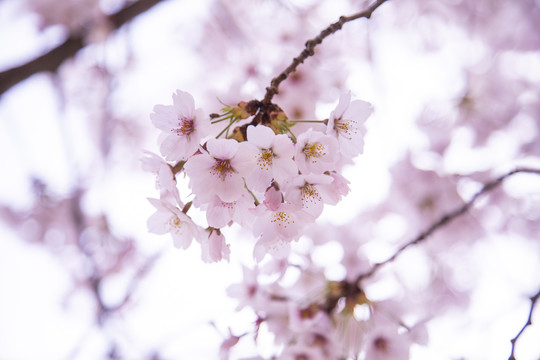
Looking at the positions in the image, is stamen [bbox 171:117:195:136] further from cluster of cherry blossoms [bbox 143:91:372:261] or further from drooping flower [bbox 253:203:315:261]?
drooping flower [bbox 253:203:315:261]

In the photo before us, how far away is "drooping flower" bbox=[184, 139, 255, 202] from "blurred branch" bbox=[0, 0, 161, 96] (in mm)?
1727

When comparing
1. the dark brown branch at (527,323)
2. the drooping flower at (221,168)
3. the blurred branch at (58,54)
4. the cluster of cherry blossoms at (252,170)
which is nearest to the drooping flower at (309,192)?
the cluster of cherry blossoms at (252,170)

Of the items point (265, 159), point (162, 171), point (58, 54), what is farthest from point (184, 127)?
point (58, 54)

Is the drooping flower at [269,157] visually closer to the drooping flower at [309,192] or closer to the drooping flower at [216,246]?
the drooping flower at [309,192]

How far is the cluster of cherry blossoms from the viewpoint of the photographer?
95cm

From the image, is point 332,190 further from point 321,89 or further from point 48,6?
point 48,6

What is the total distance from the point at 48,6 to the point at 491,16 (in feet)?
13.5

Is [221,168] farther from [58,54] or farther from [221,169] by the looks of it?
[58,54]

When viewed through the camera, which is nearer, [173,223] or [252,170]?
[252,170]

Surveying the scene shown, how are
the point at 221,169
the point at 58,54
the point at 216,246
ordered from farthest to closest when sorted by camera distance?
the point at 58,54
the point at 216,246
the point at 221,169

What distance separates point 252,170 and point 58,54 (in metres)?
1.91

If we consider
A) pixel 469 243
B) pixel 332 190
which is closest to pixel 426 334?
pixel 332 190

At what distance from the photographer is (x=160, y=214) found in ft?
3.80

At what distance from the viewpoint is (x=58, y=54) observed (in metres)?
2.31
